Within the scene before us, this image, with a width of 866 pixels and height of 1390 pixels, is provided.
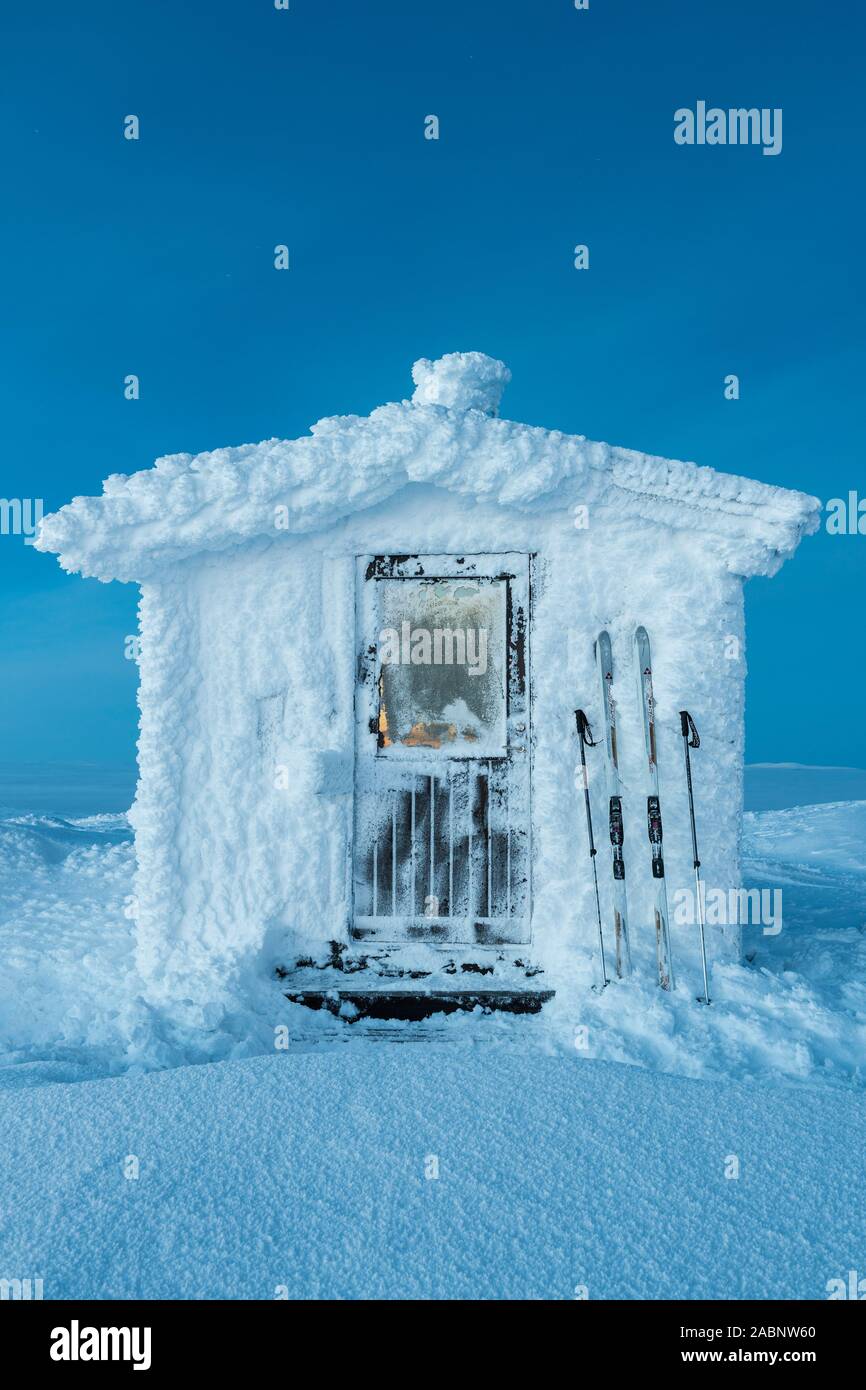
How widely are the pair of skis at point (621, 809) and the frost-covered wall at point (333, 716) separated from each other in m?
0.15

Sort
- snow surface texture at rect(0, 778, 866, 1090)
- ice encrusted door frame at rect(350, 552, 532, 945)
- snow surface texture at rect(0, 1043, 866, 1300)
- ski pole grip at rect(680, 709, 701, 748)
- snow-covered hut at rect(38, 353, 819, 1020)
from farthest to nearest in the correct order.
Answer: ice encrusted door frame at rect(350, 552, 532, 945) < snow-covered hut at rect(38, 353, 819, 1020) < ski pole grip at rect(680, 709, 701, 748) < snow surface texture at rect(0, 778, 866, 1090) < snow surface texture at rect(0, 1043, 866, 1300)

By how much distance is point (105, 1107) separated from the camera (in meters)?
3.49

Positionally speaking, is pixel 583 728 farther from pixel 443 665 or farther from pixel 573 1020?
pixel 573 1020

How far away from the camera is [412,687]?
6.10 meters

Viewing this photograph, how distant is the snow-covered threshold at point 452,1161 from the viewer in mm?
2594

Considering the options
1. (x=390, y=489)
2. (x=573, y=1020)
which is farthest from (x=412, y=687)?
(x=573, y=1020)

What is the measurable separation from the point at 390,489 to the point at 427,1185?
3915mm

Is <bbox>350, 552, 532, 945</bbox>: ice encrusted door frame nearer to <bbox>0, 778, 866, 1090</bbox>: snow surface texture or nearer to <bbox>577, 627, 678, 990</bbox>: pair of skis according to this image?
<bbox>577, 627, 678, 990</bbox>: pair of skis

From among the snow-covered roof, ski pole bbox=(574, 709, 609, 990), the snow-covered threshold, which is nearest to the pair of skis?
ski pole bbox=(574, 709, 609, 990)

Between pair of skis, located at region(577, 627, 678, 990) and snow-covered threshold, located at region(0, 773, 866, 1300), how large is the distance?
462 millimetres

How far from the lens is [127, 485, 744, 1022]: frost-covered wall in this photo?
5.91 m
